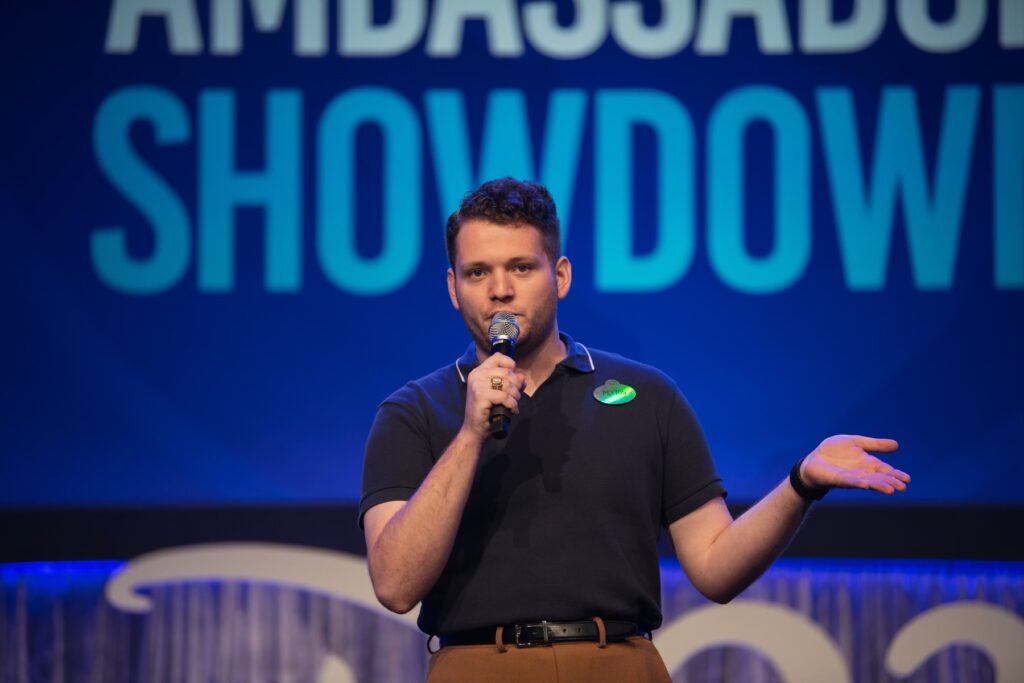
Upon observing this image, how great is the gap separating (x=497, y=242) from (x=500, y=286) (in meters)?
0.08

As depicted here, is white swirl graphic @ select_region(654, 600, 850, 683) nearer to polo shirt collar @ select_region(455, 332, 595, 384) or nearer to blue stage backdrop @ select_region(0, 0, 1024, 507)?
blue stage backdrop @ select_region(0, 0, 1024, 507)

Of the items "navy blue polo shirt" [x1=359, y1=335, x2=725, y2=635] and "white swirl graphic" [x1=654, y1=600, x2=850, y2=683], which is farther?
"white swirl graphic" [x1=654, y1=600, x2=850, y2=683]

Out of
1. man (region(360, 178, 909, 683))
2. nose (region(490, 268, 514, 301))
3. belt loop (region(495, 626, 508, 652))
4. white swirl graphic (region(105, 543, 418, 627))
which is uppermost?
nose (region(490, 268, 514, 301))

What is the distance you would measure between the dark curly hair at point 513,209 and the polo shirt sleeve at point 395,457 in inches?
11.1

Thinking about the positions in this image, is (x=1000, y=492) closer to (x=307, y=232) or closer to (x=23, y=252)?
(x=307, y=232)

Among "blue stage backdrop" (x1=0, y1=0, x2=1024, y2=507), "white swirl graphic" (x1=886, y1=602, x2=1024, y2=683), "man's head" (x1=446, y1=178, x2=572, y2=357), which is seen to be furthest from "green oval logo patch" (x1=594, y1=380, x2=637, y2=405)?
"white swirl graphic" (x1=886, y1=602, x2=1024, y2=683)

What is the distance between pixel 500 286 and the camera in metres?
1.97

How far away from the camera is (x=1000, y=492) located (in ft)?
12.3

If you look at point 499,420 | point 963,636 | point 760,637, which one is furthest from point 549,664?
point 963,636

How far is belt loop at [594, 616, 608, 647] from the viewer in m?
Result: 1.88

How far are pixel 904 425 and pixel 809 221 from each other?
72 centimetres

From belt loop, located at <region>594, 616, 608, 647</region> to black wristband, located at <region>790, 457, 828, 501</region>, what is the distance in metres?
0.37

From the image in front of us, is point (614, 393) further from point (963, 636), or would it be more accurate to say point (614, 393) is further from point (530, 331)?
point (963, 636)

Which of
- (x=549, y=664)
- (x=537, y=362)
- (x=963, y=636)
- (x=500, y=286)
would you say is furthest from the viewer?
(x=963, y=636)
